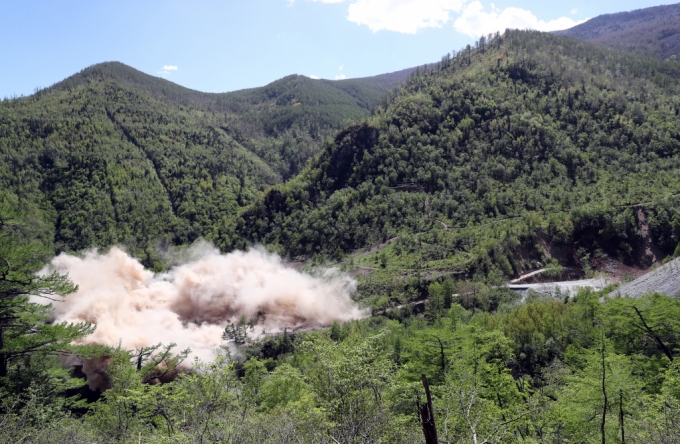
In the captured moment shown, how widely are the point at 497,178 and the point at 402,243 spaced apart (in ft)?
116

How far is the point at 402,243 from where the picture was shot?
88.4 metres

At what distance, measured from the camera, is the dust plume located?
58156 millimetres

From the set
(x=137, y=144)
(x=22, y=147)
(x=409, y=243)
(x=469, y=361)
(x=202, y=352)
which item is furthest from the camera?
(x=137, y=144)

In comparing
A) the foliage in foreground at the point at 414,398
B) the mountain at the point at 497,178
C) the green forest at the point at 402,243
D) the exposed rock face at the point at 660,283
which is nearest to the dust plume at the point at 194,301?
the green forest at the point at 402,243

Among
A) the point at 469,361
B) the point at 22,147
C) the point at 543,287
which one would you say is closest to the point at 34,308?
the point at 469,361

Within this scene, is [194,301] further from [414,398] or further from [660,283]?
[660,283]

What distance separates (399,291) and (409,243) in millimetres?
19621

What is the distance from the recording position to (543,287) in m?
69.7

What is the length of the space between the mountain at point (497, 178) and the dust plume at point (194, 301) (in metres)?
17.5

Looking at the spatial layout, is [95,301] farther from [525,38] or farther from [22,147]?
[525,38]

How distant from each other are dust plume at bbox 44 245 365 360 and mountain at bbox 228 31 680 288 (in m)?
17.5

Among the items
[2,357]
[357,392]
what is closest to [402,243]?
[357,392]

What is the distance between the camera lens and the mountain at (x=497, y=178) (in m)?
81.0

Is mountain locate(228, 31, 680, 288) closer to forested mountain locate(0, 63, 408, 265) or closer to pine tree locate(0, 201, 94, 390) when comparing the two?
forested mountain locate(0, 63, 408, 265)
